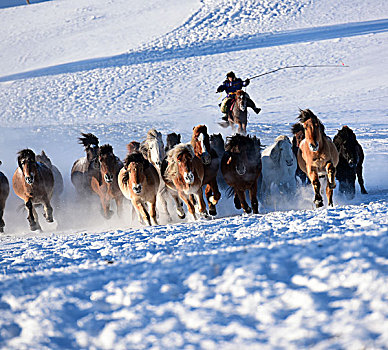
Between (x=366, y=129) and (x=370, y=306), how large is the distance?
15.7m

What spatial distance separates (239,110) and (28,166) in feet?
19.3

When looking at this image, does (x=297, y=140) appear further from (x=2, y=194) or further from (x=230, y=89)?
(x=2, y=194)

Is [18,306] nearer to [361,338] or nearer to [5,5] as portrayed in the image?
[361,338]

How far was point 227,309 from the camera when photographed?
3.73m

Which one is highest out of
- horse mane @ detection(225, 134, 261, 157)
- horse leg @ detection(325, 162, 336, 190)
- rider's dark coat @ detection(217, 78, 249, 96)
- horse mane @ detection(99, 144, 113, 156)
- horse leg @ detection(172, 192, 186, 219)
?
rider's dark coat @ detection(217, 78, 249, 96)

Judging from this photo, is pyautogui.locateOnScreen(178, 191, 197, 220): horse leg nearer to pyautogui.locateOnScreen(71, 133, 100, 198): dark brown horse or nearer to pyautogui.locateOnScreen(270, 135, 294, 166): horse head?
pyautogui.locateOnScreen(270, 135, 294, 166): horse head

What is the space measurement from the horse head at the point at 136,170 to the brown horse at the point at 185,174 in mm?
474

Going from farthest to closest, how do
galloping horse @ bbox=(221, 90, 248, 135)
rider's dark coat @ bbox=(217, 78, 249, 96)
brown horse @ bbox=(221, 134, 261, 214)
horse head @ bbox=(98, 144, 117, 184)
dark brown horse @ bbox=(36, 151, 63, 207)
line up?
1. rider's dark coat @ bbox=(217, 78, 249, 96)
2. galloping horse @ bbox=(221, 90, 248, 135)
3. dark brown horse @ bbox=(36, 151, 63, 207)
4. horse head @ bbox=(98, 144, 117, 184)
5. brown horse @ bbox=(221, 134, 261, 214)

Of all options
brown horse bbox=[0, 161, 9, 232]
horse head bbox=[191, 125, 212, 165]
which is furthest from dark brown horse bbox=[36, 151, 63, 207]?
horse head bbox=[191, 125, 212, 165]

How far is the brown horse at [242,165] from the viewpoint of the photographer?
8.98 m

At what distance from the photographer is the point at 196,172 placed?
332 inches

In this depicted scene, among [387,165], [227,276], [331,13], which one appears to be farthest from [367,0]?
[227,276]

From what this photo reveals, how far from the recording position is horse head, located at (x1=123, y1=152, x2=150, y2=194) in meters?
8.16

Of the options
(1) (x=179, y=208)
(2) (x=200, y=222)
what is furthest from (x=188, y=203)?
(2) (x=200, y=222)
